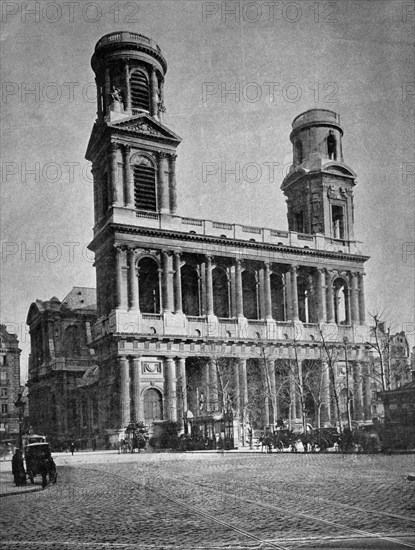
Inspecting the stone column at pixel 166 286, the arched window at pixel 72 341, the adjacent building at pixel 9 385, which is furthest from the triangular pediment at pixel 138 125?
the adjacent building at pixel 9 385

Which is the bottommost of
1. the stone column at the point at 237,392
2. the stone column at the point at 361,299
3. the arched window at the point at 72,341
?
the stone column at the point at 237,392

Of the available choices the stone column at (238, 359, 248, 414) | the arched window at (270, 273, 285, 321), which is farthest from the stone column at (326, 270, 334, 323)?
the stone column at (238, 359, 248, 414)

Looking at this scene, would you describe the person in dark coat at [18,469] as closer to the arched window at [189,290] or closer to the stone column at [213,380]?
the stone column at [213,380]

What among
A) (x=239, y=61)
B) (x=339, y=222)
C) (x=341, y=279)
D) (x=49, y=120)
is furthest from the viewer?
(x=341, y=279)

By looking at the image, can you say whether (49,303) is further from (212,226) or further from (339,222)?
(339,222)

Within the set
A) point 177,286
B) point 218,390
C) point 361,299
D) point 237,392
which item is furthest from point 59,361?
point 177,286

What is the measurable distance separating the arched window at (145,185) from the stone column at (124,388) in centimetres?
631

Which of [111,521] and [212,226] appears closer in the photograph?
[111,521]

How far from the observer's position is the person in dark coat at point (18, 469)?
13.5m

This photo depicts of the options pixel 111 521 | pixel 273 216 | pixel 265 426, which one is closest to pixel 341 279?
pixel 273 216

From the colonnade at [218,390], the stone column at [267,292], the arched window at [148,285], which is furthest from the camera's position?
the arched window at [148,285]

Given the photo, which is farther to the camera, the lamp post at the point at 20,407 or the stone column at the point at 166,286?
the stone column at the point at 166,286

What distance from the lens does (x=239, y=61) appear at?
13.7m

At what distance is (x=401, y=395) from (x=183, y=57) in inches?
424
